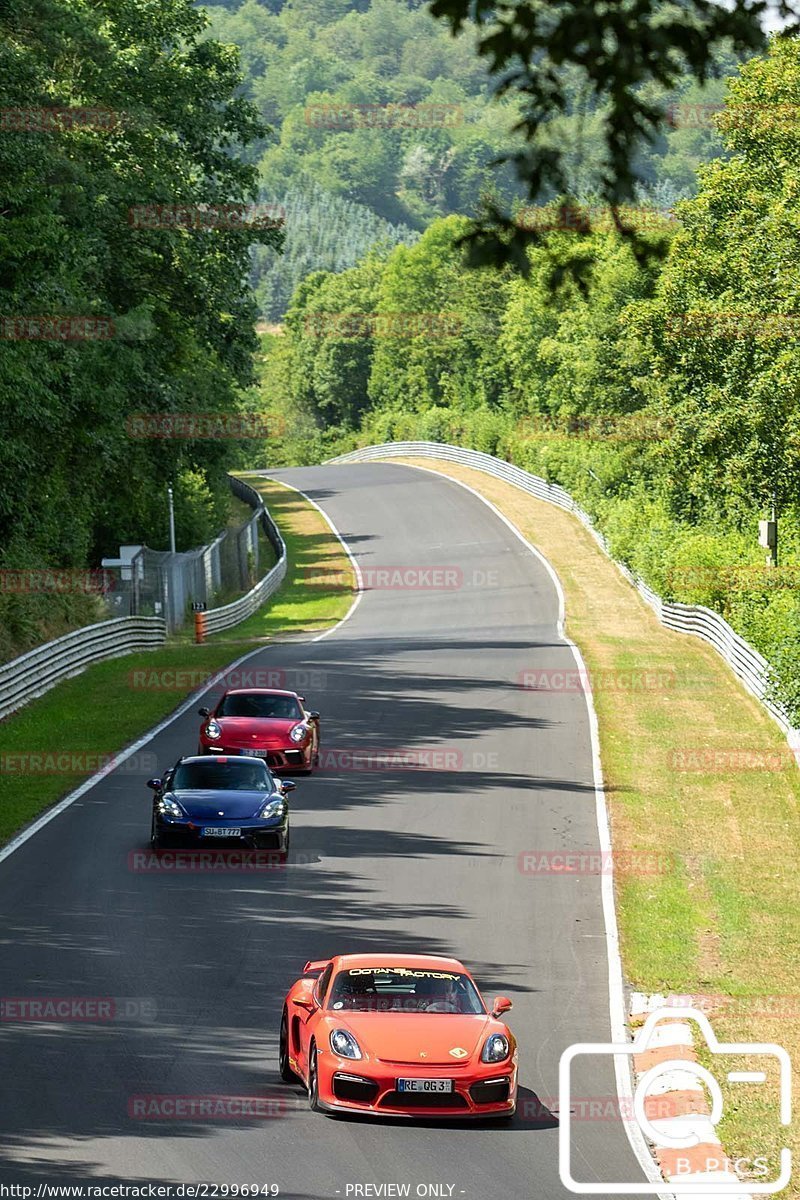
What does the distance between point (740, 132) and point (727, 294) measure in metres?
5.02

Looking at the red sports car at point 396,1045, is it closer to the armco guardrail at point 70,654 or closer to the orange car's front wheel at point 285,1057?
the orange car's front wheel at point 285,1057

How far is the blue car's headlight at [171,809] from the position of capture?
22308 mm

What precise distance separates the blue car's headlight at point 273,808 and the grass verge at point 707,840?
176 inches

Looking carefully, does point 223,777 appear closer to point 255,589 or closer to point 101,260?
point 101,260

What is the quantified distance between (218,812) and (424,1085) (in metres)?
10.1

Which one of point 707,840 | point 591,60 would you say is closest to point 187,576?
point 707,840

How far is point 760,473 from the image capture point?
51.1m

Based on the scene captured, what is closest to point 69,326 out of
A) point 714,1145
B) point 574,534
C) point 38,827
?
point 38,827

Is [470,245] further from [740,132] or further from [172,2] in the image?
[740,132]

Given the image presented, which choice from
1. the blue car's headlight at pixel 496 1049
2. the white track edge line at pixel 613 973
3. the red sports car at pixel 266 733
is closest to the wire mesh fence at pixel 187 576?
the white track edge line at pixel 613 973

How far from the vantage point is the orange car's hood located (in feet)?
41.7

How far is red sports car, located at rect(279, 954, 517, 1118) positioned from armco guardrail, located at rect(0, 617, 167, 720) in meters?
22.3

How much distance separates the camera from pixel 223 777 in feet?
76.2

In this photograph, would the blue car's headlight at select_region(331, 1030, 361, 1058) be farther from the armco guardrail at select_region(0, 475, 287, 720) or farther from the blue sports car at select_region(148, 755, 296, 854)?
the armco guardrail at select_region(0, 475, 287, 720)
